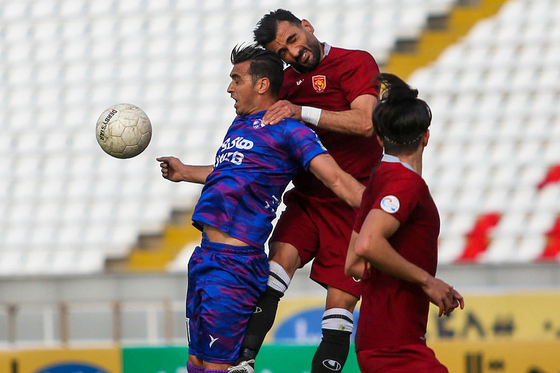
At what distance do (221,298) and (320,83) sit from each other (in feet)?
3.99

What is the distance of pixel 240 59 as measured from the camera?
373cm

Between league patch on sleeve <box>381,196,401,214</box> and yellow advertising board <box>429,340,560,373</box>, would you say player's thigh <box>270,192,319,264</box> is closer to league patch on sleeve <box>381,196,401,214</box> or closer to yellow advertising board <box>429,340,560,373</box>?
league patch on sleeve <box>381,196,401,214</box>

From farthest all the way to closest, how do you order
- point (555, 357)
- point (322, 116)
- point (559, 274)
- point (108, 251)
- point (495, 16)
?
1. point (495, 16)
2. point (108, 251)
3. point (559, 274)
4. point (555, 357)
5. point (322, 116)

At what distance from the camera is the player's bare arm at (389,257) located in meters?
2.69

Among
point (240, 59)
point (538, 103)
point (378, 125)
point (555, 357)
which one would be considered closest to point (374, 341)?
point (378, 125)

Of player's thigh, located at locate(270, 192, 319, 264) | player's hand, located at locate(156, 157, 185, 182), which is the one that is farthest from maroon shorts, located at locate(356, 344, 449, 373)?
player's hand, located at locate(156, 157, 185, 182)

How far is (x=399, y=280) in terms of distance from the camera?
9.36ft

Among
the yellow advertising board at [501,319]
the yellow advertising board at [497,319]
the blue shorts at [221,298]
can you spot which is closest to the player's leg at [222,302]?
the blue shorts at [221,298]

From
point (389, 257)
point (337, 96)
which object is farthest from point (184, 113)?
point (389, 257)

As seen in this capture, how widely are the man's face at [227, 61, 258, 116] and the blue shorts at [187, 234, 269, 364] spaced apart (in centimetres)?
68

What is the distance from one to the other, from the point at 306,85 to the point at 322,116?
17.2 inches

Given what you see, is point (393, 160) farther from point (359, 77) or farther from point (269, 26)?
point (269, 26)

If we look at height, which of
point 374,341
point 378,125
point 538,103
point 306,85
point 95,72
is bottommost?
point 374,341

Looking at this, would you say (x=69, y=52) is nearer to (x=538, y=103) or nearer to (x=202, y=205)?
(x=538, y=103)
